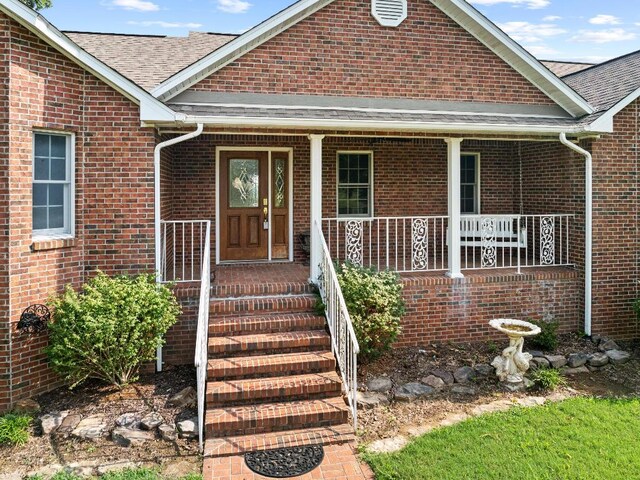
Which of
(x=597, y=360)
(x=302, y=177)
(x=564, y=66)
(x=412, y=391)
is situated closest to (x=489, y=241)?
(x=597, y=360)

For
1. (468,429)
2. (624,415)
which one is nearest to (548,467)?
(468,429)

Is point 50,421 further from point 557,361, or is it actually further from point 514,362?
point 557,361

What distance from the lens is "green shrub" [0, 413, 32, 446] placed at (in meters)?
5.43

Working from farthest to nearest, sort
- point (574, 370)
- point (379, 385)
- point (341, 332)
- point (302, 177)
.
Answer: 1. point (302, 177)
2. point (574, 370)
3. point (379, 385)
4. point (341, 332)

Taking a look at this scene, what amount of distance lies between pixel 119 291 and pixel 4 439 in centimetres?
205

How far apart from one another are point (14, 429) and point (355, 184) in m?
7.55

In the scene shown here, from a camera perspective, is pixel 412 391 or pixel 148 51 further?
pixel 148 51

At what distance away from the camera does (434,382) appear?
22.5ft

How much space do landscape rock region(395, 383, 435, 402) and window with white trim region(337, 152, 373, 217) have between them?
4782 millimetres

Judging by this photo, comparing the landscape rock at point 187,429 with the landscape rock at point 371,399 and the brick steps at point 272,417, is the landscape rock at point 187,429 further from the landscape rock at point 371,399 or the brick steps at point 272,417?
the landscape rock at point 371,399

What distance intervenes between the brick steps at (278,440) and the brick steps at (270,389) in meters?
0.49

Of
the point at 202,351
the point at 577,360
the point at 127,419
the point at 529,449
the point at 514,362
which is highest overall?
the point at 202,351

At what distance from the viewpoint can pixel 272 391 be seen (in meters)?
5.95

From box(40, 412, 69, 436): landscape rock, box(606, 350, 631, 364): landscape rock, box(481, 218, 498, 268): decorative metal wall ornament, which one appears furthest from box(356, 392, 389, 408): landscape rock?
box(606, 350, 631, 364): landscape rock
